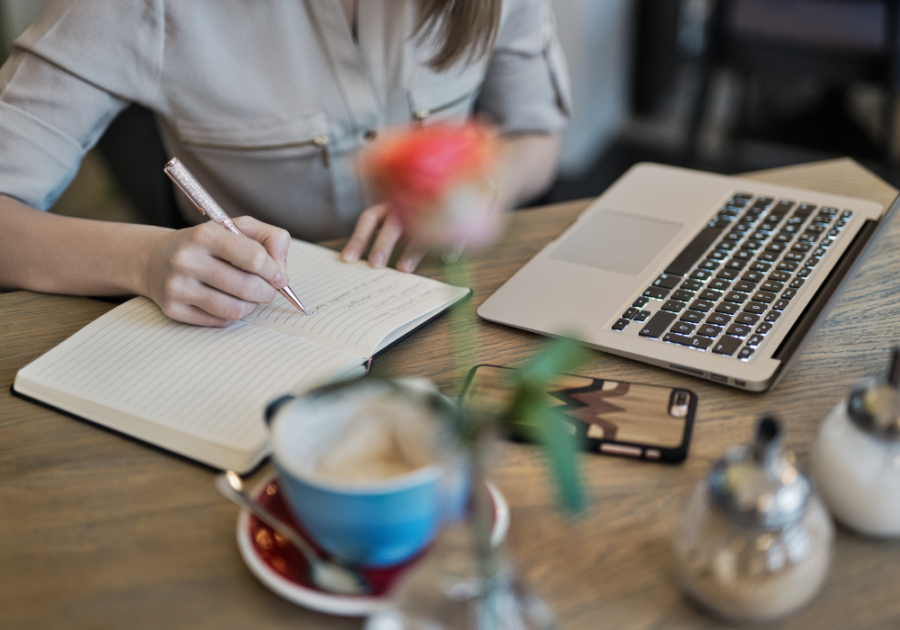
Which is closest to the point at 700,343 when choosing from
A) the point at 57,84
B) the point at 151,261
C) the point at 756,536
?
the point at 756,536

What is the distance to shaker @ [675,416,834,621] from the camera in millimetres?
360

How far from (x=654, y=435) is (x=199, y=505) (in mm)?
298

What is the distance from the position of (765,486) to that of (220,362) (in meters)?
0.40

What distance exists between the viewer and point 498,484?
495 millimetres

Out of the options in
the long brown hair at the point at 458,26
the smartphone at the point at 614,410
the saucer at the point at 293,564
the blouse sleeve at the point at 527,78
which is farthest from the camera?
the blouse sleeve at the point at 527,78

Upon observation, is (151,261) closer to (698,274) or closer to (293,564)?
(293,564)

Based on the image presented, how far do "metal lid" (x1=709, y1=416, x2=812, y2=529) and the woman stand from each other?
40cm

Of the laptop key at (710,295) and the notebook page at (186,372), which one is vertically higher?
the notebook page at (186,372)

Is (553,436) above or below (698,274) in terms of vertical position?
above

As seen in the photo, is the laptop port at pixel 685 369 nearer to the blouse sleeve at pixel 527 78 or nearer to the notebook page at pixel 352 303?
the notebook page at pixel 352 303

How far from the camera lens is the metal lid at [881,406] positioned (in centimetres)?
41

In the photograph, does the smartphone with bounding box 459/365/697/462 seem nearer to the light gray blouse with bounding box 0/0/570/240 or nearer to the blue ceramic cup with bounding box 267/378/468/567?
the blue ceramic cup with bounding box 267/378/468/567

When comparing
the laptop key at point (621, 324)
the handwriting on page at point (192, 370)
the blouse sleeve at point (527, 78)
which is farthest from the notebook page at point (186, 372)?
the blouse sleeve at point (527, 78)

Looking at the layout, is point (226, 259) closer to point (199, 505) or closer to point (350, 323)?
point (350, 323)
